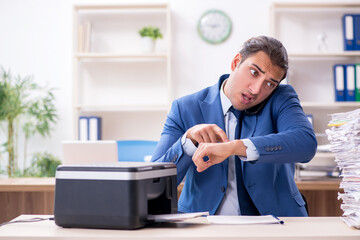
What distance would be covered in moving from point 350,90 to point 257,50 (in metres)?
2.85

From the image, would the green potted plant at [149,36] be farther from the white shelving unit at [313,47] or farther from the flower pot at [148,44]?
the white shelving unit at [313,47]

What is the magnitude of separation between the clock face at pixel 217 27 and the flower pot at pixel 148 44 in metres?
0.52

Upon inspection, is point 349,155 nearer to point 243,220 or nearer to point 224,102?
point 243,220

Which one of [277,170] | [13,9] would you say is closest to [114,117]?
[13,9]

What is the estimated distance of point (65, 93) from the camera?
4562 millimetres

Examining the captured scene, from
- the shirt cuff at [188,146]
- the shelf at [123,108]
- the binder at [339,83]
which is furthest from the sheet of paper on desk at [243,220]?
the binder at [339,83]

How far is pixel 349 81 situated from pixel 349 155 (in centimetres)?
313

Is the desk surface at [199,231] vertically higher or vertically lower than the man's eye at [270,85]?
lower

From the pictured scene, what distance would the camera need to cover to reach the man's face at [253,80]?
159cm

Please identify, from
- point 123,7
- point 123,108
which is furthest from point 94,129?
point 123,7

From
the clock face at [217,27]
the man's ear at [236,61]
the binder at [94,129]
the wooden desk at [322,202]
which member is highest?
the clock face at [217,27]

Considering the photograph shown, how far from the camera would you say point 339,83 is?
417cm

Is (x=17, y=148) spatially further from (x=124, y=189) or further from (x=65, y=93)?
(x=124, y=189)

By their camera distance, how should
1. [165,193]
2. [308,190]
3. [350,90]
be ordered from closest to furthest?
[165,193], [308,190], [350,90]
